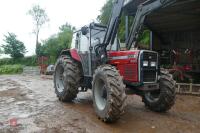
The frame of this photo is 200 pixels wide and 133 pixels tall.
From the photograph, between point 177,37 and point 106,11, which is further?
point 106,11

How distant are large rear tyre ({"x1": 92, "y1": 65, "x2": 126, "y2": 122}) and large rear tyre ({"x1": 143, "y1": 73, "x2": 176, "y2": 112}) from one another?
148cm

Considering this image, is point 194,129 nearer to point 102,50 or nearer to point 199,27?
point 102,50

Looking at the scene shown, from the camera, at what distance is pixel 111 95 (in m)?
5.59

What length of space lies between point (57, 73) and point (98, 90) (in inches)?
122

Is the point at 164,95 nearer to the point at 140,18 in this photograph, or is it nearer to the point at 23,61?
the point at 140,18

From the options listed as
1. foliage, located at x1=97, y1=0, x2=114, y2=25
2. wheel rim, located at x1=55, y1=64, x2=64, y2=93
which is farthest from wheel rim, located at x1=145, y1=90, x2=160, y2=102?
foliage, located at x1=97, y1=0, x2=114, y2=25

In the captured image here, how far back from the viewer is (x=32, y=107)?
25.8 feet

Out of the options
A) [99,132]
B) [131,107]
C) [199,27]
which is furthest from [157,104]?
[199,27]

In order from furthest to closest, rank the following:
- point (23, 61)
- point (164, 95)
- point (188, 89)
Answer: point (23, 61), point (188, 89), point (164, 95)

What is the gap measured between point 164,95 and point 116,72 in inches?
63.1

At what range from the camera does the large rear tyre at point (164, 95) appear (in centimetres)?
669

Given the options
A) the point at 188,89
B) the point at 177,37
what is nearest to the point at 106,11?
the point at 177,37

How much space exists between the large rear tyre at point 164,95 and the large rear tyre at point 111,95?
148 centimetres

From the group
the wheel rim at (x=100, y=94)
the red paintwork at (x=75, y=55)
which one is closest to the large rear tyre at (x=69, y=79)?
the red paintwork at (x=75, y=55)
